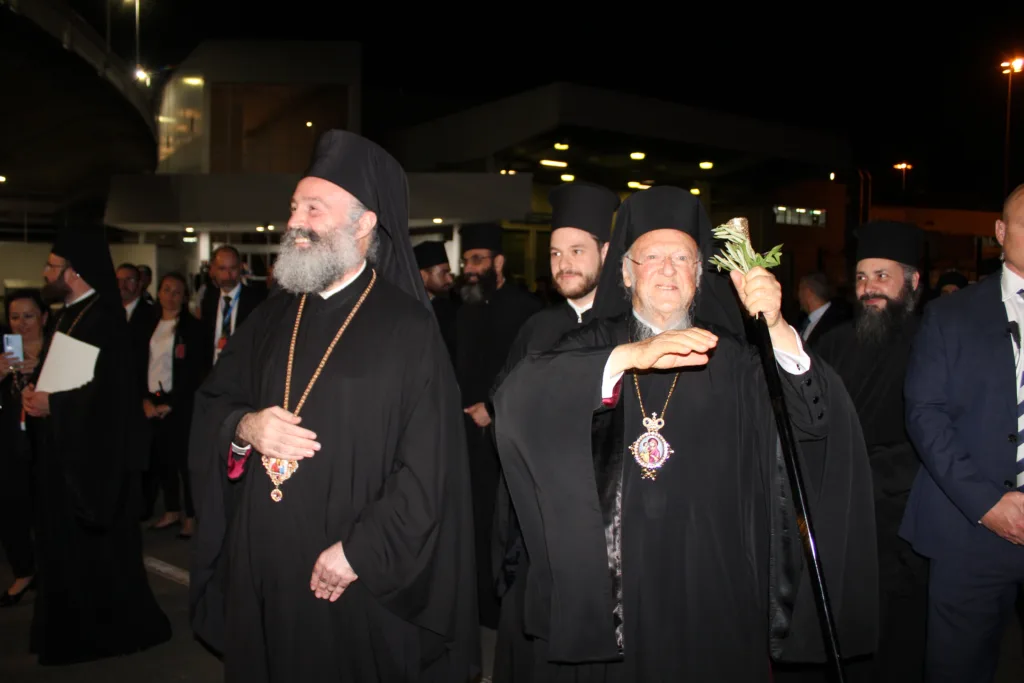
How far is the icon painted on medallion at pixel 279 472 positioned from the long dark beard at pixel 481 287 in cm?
326

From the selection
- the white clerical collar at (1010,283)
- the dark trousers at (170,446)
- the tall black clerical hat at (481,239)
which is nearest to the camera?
the white clerical collar at (1010,283)

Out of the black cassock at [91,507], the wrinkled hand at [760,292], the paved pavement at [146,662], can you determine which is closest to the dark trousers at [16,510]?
the paved pavement at [146,662]

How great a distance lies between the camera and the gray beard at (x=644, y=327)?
300cm

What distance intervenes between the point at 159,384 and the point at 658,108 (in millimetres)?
13685

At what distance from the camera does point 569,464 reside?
8.79 feet

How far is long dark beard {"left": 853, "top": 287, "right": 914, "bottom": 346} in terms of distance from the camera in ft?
14.7

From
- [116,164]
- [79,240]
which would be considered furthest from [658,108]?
[79,240]

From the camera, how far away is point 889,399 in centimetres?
436

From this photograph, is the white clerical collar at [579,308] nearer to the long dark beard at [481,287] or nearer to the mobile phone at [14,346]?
the long dark beard at [481,287]

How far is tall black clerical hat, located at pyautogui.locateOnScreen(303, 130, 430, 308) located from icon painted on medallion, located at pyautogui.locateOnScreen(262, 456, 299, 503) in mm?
783

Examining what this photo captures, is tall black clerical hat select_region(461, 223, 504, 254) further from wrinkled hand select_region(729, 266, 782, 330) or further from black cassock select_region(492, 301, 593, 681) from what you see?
wrinkled hand select_region(729, 266, 782, 330)

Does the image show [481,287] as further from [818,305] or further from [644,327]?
[818,305]

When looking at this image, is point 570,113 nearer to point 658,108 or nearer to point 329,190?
point 658,108

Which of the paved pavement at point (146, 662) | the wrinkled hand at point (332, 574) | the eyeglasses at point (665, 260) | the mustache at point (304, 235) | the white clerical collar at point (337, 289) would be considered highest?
the mustache at point (304, 235)
